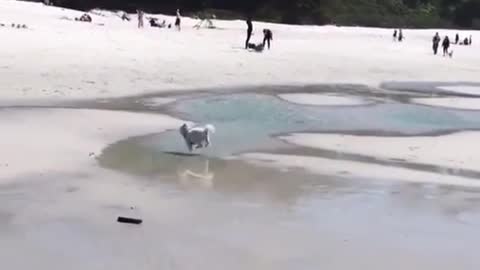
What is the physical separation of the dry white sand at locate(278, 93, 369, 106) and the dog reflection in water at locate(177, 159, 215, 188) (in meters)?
11.9

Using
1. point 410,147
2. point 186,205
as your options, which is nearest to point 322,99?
point 410,147

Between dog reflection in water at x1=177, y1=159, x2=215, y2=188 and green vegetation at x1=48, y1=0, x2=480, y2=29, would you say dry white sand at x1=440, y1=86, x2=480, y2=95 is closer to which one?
dog reflection in water at x1=177, y1=159, x2=215, y2=188

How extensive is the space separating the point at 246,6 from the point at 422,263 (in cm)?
5990

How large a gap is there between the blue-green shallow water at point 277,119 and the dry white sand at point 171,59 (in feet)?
9.10

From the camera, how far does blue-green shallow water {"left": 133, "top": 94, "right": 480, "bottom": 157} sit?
16672 mm

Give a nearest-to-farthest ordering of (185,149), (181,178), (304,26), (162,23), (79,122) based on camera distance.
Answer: (181,178) < (185,149) < (79,122) < (162,23) < (304,26)

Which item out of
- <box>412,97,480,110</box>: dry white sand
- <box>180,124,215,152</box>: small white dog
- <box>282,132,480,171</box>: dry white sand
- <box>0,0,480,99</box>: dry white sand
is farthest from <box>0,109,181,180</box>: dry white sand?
<box>412,97,480,110</box>: dry white sand

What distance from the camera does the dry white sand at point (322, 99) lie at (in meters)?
25.4

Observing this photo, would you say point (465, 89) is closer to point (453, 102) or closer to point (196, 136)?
point (453, 102)

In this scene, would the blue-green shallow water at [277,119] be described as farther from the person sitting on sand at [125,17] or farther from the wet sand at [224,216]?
the person sitting on sand at [125,17]

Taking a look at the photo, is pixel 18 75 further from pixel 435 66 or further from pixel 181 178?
Result: pixel 435 66

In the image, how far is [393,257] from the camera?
9133 mm

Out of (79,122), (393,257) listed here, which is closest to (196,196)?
(393,257)

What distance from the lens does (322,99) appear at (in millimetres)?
26547
